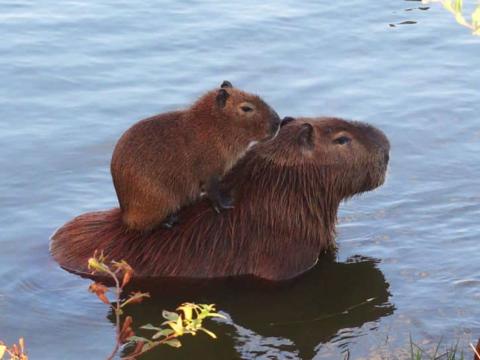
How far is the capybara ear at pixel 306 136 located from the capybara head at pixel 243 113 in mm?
193

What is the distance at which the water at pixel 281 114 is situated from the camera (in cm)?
568

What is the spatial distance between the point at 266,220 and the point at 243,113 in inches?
24.6

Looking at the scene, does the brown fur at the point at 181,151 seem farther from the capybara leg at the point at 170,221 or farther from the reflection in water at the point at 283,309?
the reflection in water at the point at 283,309

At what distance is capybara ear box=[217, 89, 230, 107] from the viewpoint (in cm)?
586

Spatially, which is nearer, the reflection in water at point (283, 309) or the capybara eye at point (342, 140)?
the reflection in water at point (283, 309)

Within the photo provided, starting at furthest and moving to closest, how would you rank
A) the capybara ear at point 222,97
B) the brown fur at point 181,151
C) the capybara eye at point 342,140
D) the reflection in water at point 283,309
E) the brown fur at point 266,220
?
the capybara eye at point 342,140 < the brown fur at point 266,220 < the capybara ear at point 222,97 < the brown fur at point 181,151 < the reflection in water at point 283,309

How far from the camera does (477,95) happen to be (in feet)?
28.4

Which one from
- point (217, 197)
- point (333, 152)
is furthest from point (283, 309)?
point (333, 152)

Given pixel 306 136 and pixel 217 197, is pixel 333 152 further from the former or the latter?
pixel 217 197

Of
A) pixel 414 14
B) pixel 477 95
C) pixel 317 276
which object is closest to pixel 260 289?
pixel 317 276

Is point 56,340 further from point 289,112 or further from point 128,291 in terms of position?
point 289,112

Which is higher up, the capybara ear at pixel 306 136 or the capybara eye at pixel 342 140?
the capybara ear at pixel 306 136

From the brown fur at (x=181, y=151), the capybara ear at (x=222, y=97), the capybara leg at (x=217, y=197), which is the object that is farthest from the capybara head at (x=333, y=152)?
the capybara ear at (x=222, y=97)

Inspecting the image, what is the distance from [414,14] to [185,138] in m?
5.05
